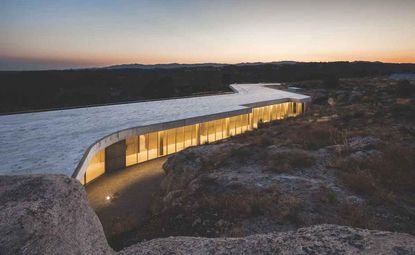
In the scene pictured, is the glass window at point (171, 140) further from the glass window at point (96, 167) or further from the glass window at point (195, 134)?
the glass window at point (96, 167)

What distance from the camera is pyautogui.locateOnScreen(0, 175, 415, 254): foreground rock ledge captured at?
13.2ft

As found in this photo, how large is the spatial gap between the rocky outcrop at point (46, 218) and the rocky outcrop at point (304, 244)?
4.32 ft

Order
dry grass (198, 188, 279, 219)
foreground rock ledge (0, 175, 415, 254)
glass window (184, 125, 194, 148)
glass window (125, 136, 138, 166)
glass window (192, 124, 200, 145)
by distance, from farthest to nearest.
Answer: glass window (192, 124, 200, 145) → glass window (184, 125, 194, 148) → glass window (125, 136, 138, 166) → dry grass (198, 188, 279, 219) → foreground rock ledge (0, 175, 415, 254)

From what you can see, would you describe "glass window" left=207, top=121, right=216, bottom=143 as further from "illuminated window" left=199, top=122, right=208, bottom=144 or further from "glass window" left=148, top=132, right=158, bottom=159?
"glass window" left=148, top=132, right=158, bottom=159

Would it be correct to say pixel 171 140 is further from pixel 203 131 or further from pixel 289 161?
pixel 289 161

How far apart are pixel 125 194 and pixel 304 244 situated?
14168mm

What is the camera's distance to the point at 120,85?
8325 cm

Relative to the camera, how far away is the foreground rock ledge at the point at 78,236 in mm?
4012

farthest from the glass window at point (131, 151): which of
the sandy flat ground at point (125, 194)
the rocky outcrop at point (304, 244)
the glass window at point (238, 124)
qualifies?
the rocky outcrop at point (304, 244)

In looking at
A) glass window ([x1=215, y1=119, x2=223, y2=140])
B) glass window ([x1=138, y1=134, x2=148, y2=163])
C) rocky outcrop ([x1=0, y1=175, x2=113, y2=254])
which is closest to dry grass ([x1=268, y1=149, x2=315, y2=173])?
rocky outcrop ([x1=0, y1=175, x2=113, y2=254])

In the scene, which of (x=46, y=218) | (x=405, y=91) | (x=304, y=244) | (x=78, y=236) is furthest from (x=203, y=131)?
(x=405, y=91)

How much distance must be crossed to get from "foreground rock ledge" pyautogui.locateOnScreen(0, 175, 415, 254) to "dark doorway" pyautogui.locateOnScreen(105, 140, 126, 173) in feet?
53.0

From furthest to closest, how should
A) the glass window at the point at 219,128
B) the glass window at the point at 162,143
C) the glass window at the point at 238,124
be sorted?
1. the glass window at the point at 238,124
2. the glass window at the point at 219,128
3. the glass window at the point at 162,143

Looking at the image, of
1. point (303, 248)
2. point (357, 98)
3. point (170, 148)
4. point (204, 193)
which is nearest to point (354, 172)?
point (204, 193)
